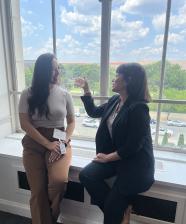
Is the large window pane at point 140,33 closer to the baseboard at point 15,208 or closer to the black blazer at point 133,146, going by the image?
the black blazer at point 133,146

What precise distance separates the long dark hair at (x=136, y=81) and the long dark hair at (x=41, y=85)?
58 cm

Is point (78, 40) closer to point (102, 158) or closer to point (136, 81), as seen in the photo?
point (136, 81)

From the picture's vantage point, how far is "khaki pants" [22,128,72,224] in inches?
63.6

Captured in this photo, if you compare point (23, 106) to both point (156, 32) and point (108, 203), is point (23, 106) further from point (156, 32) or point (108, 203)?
point (156, 32)

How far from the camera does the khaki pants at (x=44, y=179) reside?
1616 mm

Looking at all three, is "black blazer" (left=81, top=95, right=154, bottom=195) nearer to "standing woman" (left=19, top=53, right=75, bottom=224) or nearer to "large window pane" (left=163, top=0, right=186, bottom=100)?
"standing woman" (left=19, top=53, right=75, bottom=224)

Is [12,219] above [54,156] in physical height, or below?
below

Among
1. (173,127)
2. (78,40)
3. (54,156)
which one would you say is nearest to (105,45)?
(78,40)

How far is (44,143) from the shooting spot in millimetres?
1670

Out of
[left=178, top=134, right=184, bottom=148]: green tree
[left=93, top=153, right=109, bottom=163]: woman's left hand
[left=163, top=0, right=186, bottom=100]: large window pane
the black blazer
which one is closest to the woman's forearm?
[left=93, top=153, right=109, bottom=163]: woman's left hand

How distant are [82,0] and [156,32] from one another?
76 centimetres

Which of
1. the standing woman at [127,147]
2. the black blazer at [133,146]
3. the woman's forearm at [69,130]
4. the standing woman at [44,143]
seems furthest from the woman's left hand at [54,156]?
the black blazer at [133,146]

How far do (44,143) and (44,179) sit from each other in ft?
0.90

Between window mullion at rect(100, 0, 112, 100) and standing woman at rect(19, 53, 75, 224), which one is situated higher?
window mullion at rect(100, 0, 112, 100)
